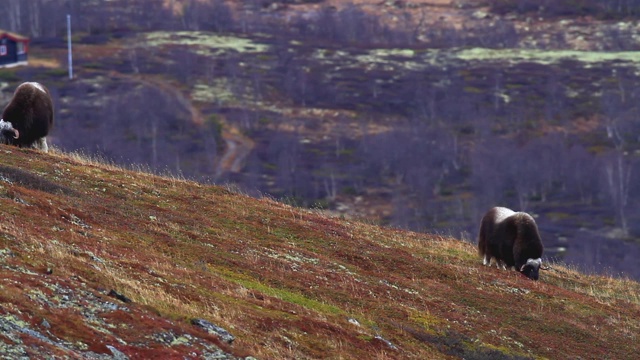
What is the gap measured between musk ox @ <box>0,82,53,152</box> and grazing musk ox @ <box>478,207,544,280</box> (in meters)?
12.8

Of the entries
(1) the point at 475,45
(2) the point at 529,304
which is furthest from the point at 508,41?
(2) the point at 529,304

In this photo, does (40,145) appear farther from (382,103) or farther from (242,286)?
(382,103)

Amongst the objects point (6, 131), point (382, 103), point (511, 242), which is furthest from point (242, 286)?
point (382, 103)

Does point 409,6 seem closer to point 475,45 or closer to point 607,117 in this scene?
point 475,45

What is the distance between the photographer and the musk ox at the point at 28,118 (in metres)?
35.2

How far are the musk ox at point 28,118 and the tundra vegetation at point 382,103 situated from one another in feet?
218

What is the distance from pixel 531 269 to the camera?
35.4 metres

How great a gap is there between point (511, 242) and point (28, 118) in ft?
45.9

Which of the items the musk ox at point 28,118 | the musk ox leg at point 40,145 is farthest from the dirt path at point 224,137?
the musk ox at point 28,118

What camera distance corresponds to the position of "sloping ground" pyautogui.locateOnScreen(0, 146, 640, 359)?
1933 cm

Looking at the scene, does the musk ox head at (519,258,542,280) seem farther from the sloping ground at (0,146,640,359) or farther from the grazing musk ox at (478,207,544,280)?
the sloping ground at (0,146,640,359)

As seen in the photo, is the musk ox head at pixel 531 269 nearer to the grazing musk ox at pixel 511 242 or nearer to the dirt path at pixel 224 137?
the grazing musk ox at pixel 511 242

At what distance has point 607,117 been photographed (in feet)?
498

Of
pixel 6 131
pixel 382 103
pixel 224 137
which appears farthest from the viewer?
pixel 382 103
